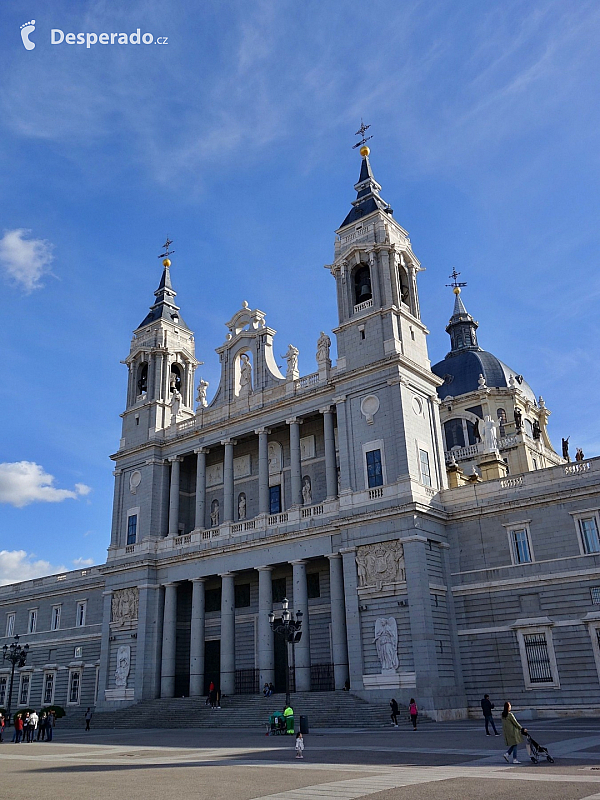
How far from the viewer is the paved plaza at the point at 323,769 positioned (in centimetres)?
1255

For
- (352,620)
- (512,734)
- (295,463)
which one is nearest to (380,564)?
(352,620)

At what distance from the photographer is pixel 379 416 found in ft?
126

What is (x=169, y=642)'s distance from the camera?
45.3 meters

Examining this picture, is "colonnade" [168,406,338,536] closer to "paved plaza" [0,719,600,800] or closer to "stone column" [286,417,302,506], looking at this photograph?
"stone column" [286,417,302,506]

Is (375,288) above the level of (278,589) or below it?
above

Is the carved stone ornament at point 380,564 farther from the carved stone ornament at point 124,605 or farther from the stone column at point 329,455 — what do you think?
the carved stone ornament at point 124,605

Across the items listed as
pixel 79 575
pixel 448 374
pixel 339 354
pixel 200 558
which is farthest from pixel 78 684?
pixel 448 374

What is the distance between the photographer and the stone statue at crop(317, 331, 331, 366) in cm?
4344

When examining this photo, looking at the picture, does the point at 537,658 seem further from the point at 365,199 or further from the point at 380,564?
the point at 365,199

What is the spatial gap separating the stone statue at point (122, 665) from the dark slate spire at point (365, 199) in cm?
3016

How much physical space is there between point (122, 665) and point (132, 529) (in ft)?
29.2

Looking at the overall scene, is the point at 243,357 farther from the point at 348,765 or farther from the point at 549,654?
the point at 348,765

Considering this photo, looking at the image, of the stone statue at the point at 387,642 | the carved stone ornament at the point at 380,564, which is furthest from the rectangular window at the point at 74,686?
the stone statue at the point at 387,642

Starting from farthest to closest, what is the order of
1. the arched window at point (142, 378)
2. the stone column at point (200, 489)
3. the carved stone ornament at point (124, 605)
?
the arched window at point (142, 378) < the carved stone ornament at point (124, 605) < the stone column at point (200, 489)
